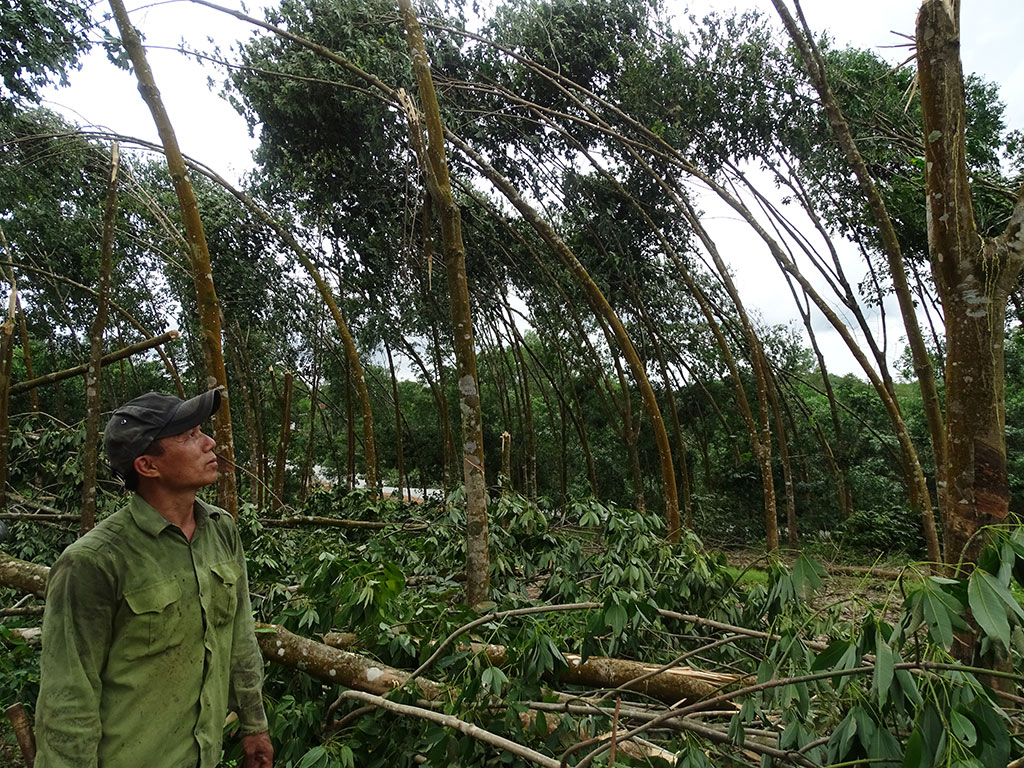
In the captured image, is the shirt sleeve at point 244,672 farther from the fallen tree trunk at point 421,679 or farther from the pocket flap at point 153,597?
the fallen tree trunk at point 421,679

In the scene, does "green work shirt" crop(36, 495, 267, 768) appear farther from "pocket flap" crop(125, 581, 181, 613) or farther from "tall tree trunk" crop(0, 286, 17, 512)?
"tall tree trunk" crop(0, 286, 17, 512)

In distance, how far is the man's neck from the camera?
1.59 meters

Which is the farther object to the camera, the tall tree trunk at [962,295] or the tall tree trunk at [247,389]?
the tall tree trunk at [247,389]

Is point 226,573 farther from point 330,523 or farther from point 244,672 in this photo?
A: point 330,523

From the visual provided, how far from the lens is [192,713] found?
1.56m

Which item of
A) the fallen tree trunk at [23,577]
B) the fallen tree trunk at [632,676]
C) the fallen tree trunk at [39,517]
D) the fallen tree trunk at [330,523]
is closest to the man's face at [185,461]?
the fallen tree trunk at [632,676]

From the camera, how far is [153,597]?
4.85 feet

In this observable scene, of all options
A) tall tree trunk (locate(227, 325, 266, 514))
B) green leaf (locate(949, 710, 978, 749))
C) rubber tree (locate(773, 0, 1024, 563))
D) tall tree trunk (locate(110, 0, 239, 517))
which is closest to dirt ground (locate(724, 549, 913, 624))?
green leaf (locate(949, 710, 978, 749))

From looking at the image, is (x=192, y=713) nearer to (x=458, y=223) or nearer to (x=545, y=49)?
(x=458, y=223)

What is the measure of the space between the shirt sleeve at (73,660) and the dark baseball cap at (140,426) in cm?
26

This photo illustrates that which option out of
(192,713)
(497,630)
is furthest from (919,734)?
(192,713)

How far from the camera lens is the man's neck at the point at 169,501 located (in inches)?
62.6

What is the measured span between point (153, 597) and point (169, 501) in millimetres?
247

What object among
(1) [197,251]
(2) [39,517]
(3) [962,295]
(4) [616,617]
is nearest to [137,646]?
(4) [616,617]
